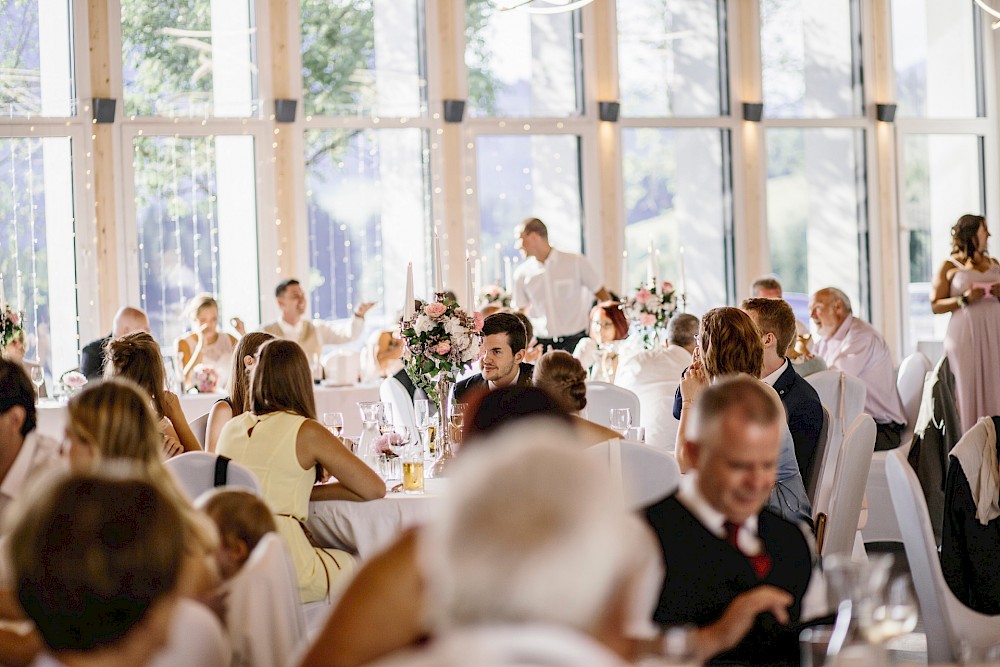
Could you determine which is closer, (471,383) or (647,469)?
(647,469)

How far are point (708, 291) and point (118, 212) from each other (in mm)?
5250

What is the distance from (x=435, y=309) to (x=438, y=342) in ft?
0.45

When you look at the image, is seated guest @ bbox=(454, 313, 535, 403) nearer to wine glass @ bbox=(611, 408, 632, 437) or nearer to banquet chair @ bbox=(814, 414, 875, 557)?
wine glass @ bbox=(611, 408, 632, 437)

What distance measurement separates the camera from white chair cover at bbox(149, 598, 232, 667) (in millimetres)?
1935

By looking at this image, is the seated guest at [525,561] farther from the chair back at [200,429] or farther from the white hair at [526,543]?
the chair back at [200,429]

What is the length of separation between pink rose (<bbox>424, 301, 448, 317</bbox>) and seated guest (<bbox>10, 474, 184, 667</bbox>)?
11.0 feet

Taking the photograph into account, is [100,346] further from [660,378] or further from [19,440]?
[19,440]

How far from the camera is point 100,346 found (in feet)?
23.2

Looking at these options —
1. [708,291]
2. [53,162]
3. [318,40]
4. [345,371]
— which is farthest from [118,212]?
[708,291]

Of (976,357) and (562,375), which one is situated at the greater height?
(562,375)

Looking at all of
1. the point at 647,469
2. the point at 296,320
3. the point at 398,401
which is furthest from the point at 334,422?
the point at 296,320

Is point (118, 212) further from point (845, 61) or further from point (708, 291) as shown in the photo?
point (845, 61)

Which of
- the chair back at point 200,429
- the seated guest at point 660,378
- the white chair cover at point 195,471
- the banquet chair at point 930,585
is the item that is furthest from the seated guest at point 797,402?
the chair back at point 200,429

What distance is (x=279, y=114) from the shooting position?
10156 millimetres
